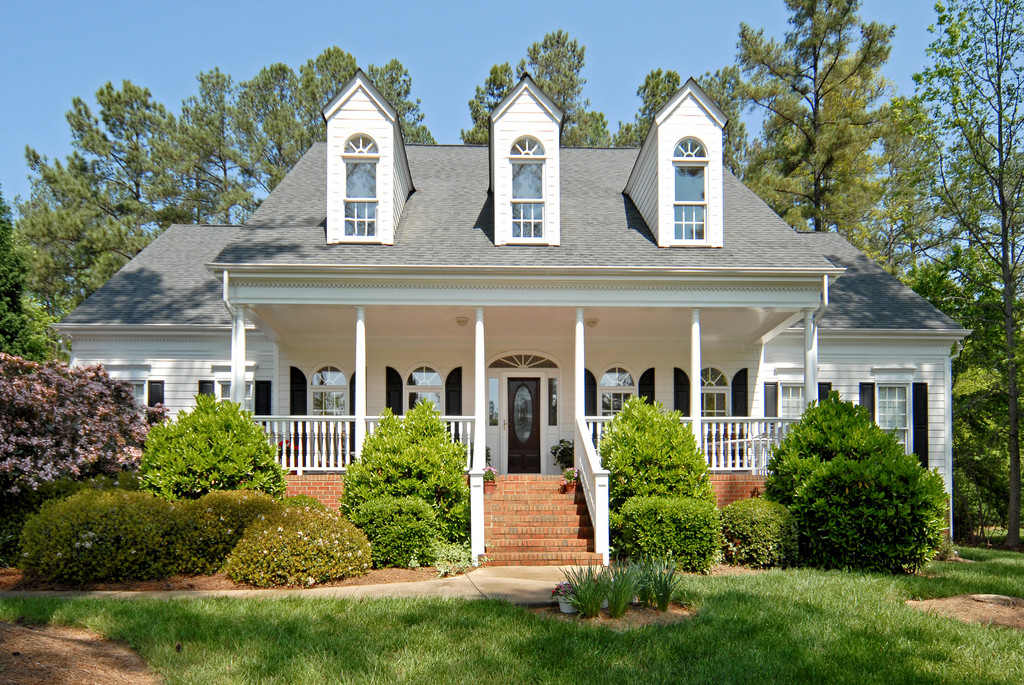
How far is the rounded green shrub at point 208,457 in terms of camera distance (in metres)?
10.9

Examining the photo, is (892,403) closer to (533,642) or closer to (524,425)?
(524,425)

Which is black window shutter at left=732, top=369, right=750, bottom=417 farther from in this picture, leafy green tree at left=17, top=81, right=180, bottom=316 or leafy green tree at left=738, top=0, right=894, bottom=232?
leafy green tree at left=17, top=81, right=180, bottom=316

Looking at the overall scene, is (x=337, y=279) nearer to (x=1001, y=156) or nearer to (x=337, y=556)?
(x=337, y=556)

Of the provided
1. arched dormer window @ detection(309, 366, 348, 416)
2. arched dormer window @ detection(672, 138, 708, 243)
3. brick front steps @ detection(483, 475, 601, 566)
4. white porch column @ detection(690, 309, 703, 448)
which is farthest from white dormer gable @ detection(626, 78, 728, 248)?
arched dormer window @ detection(309, 366, 348, 416)

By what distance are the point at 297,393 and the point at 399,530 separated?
278 inches

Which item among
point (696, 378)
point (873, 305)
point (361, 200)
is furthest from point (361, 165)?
point (873, 305)

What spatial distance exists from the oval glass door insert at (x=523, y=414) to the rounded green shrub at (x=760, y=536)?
6.29 meters

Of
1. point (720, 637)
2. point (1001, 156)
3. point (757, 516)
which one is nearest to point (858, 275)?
point (1001, 156)

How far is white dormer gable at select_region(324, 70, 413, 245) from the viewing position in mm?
13883

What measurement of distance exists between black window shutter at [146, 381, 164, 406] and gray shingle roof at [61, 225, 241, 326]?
1.39 metres

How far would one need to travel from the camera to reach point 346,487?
1124 centimetres

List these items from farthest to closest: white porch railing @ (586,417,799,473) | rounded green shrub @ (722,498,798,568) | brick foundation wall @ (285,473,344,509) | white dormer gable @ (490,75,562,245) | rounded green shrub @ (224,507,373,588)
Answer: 1. white dormer gable @ (490,75,562,245)
2. white porch railing @ (586,417,799,473)
3. brick foundation wall @ (285,473,344,509)
4. rounded green shrub @ (722,498,798,568)
5. rounded green shrub @ (224,507,373,588)

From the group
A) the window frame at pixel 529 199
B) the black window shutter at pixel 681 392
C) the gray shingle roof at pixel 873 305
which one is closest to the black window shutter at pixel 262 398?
the window frame at pixel 529 199

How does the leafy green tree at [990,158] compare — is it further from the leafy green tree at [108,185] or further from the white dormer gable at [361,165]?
the leafy green tree at [108,185]
